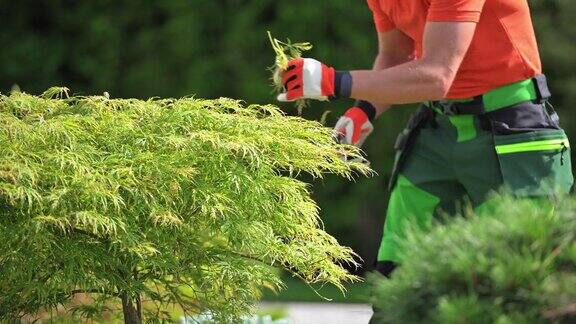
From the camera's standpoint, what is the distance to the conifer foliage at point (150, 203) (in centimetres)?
310

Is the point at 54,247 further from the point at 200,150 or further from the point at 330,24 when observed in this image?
the point at 330,24

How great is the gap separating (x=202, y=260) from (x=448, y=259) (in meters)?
1.32

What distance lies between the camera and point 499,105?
3.65m

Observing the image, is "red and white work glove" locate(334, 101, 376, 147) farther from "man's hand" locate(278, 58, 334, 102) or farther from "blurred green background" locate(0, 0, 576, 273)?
"blurred green background" locate(0, 0, 576, 273)

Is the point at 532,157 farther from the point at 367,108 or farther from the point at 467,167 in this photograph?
the point at 367,108

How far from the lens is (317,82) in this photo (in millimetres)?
3426

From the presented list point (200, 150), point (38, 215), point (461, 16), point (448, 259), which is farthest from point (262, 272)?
point (448, 259)

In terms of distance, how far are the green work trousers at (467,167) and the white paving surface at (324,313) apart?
255 cm

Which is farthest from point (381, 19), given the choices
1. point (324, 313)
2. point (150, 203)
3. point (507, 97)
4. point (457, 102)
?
point (324, 313)

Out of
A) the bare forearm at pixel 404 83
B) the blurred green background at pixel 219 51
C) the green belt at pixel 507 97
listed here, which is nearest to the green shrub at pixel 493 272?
the bare forearm at pixel 404 83

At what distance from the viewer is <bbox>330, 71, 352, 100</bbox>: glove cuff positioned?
11.3 feet

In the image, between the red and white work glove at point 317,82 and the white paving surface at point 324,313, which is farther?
the white paving surface at point 324,313

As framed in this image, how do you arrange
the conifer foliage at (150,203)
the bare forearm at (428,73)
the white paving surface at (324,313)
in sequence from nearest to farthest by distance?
the conifer foliage at (150,203) < the bare forearm at (428,73) < the white paving surface at (324,313)

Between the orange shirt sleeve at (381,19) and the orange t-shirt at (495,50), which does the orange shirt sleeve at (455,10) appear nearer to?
the orange t-shirt at (495,50)
